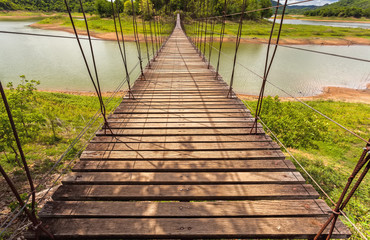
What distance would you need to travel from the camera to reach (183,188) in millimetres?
1708

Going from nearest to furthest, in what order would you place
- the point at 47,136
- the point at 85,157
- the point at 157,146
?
1. the point at 85,157
2. the point at 157,146
3. the point at 47,136

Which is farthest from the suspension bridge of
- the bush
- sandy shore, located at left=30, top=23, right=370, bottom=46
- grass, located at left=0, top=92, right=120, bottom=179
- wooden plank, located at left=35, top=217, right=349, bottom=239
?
sandy shore, located at left=30, top=23, right=370, bottom=46

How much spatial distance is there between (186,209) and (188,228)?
6.2 inches

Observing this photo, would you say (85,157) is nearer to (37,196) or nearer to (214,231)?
(214,231)

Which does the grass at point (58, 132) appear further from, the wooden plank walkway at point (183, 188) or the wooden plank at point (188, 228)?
the wooden plank at point (188, 228)

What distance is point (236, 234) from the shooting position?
54.6 inches

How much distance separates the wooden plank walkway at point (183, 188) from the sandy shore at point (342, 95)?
9223 millimetres

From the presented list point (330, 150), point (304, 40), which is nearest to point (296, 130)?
point (330, 150)

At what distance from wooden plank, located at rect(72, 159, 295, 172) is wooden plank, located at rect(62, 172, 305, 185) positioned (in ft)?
0.16

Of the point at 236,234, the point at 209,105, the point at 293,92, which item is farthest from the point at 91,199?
the point at 293,92

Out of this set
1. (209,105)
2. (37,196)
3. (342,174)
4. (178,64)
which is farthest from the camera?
(178,64)

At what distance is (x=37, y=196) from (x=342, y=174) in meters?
6.56

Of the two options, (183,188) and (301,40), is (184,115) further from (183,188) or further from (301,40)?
(301,40)

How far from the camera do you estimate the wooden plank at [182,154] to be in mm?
2043
